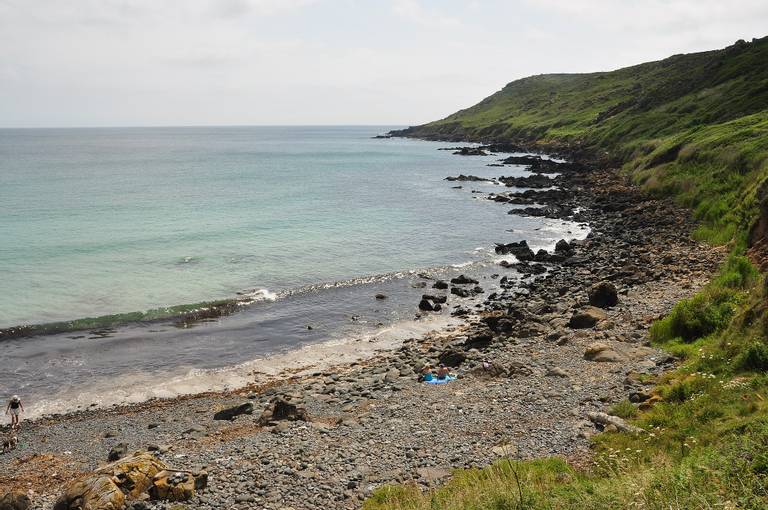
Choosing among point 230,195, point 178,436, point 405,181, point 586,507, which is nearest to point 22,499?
point 178,436

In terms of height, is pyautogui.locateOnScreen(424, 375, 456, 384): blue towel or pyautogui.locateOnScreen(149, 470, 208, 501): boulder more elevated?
pyautogui.locateOnScreen(149, 470, 208, 501): boulder

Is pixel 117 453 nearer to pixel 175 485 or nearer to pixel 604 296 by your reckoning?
pixel 175 485

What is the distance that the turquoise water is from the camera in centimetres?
3934

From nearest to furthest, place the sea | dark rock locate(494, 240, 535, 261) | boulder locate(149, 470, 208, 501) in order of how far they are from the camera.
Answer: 1. boulder locate(149, 470, 208, 501)
2. the sea
3. dark rock locate(494, 240, 535, 261)

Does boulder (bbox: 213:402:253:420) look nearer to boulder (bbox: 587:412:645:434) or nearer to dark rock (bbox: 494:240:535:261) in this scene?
boulder (bbox: 587:412:645:434)

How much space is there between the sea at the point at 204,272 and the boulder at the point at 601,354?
1272 centimetres

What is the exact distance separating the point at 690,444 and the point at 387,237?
152ft

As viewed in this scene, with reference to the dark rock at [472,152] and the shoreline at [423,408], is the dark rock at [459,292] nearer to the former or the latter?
the shoreline at [423,408]

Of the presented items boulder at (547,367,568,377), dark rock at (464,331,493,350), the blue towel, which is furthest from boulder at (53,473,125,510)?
dark rock at (464,331,493,350)

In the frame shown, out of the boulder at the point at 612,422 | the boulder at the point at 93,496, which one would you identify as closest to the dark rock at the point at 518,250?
the boulder at the point at 612,422

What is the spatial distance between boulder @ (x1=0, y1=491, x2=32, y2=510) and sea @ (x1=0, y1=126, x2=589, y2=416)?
964 cm

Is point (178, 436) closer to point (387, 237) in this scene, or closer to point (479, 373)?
point (479, 373)

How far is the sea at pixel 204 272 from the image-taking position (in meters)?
28.2

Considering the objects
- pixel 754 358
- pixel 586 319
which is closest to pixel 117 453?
pixel 754 358
